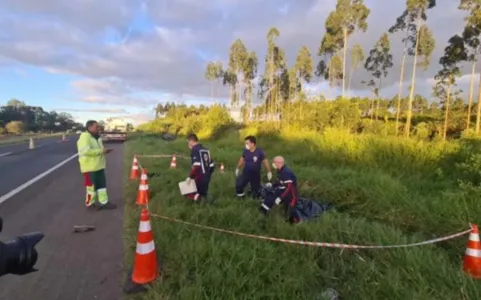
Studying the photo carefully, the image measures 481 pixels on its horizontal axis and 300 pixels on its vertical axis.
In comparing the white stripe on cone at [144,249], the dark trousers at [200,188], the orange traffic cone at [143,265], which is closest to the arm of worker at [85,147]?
the dark trousers at [200,188]

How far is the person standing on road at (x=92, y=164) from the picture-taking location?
750 cm

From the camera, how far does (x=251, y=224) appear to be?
5.91 m

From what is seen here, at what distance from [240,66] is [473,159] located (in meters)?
58.1

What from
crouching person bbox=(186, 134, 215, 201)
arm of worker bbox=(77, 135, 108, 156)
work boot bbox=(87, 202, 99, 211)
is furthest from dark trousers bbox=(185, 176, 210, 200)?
arm of worker bbox=(77, 135, 108, 156)

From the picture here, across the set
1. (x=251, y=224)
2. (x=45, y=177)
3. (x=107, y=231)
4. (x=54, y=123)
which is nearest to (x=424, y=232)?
(x=251, y=224)

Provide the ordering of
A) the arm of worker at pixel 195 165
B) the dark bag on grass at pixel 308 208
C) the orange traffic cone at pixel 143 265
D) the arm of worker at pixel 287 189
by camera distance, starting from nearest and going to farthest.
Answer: the orange traffic cone at pixel 143 265, the arm of worker at pixel 287 189, the dark bag on grass at pixel 308 208, the arm of worker at pixel 195 165

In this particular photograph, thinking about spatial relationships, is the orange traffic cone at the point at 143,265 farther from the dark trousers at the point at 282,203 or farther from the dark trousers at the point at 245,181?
the dark trousers at the point at 245,181

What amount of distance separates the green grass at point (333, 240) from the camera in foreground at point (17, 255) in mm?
1969

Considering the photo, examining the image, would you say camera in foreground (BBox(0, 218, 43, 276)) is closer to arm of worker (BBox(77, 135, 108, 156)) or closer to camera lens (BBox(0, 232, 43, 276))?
camera lens (BBox(0, 232, 43, 276))

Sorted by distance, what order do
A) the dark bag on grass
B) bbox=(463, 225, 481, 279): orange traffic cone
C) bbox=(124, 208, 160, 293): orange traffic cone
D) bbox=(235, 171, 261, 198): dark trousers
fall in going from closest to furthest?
1. bbox=(124, 208, 160, 293): orange traffic cone
2. bbox=(463, 225, 481, 279): orange traffic cone
3. the dark bag on grass
4. bbox=(235, 171, 261, 198): dark trousers

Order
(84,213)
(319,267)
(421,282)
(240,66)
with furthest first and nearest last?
(240,66)
(84,213)
(319,267)
(421,282)

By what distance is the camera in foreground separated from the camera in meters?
1.56

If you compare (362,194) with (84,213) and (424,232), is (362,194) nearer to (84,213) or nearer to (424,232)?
(424,232)

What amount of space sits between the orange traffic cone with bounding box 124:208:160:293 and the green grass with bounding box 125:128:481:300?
0.16 meters
